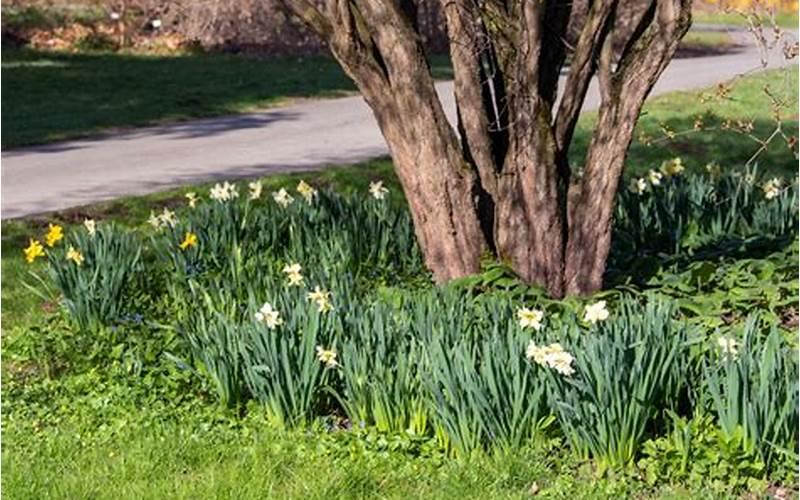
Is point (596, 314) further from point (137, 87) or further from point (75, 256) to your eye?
point (137, 87)

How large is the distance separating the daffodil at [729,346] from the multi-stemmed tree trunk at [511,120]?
1580 mm

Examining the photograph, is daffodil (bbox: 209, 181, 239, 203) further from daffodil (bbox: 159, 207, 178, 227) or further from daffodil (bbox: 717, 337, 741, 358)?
daffodil (bbox: 717, 337, 741, 358)

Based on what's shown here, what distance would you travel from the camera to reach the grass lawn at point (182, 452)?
456 centimetres

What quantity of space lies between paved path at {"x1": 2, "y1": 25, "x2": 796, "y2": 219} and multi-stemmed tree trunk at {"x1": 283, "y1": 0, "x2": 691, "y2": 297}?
4348 millimetres

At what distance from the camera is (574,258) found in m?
6.53

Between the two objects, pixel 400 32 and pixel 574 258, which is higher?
pixel 400 32

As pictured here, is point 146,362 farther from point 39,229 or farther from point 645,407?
point 39,229

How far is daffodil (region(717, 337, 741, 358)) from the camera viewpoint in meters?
4.71

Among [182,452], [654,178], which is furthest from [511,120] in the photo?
[182,452]

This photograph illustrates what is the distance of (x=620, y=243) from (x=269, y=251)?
1.84 metres

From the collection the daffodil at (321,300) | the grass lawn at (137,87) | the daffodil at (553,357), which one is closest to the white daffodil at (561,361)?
the daffodil at (553,357)

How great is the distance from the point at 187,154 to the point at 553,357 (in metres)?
9.30

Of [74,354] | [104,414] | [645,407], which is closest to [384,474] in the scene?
[645,407]

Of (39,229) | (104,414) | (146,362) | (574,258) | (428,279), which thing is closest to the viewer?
(104,414)
